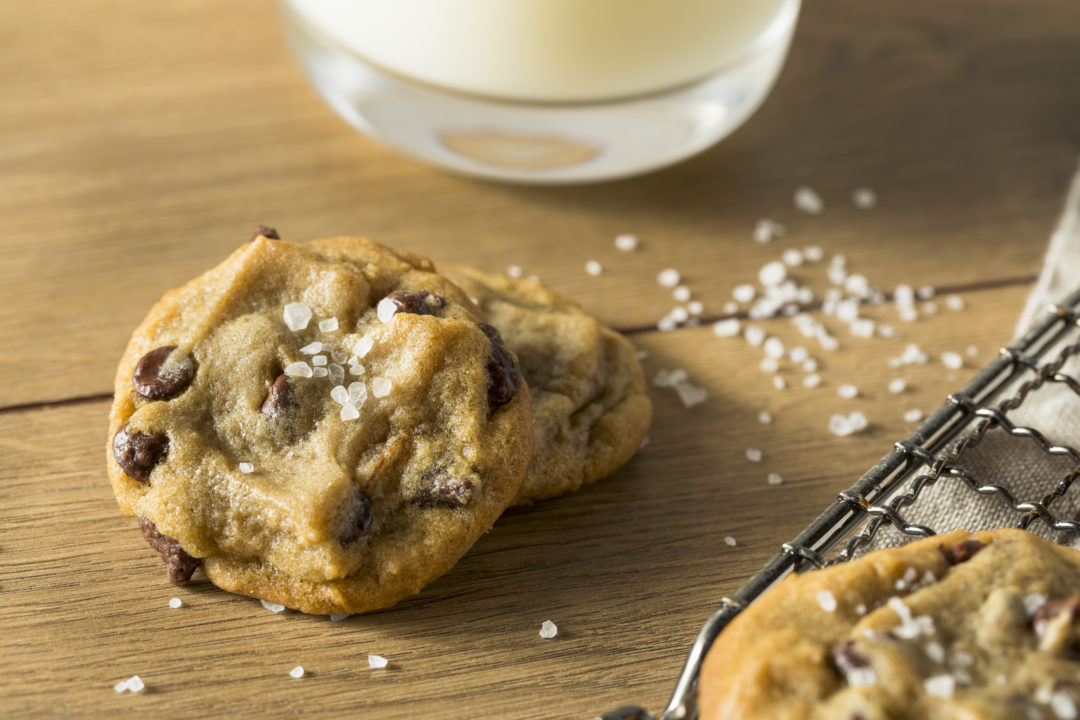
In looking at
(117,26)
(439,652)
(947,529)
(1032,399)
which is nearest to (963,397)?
(947,529)

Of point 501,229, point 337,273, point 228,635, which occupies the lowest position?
point 228,635

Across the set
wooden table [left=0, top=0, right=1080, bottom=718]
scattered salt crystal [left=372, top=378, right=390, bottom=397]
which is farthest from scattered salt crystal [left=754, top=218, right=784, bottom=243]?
scattered salt crystal [left=372, top=378, right=390, bottom=397]

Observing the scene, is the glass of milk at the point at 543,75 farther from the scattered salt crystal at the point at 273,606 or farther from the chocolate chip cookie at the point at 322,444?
the scattered salt crystal at the point at 273,606

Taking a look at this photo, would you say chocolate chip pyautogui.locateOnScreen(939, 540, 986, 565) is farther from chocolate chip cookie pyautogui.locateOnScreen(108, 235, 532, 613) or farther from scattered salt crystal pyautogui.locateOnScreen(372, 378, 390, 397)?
scattered salt crystal pyautogui.locateOnScreen(372, 378, 390, 397)

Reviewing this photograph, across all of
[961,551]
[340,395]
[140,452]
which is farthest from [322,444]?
[961,551]

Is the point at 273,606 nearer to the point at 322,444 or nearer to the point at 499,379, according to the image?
the point at 322,444

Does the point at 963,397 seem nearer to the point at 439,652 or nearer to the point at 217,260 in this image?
the point at 439,652
